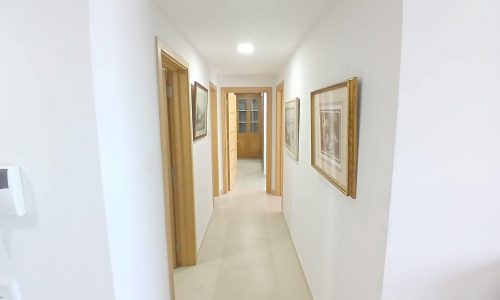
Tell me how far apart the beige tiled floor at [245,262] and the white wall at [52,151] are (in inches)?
60.4

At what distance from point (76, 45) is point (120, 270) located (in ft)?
2.57

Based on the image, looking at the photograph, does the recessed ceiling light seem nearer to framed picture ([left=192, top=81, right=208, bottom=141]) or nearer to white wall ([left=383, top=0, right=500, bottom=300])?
framed picture ([left=192, top=81, right=208, bottom=141])

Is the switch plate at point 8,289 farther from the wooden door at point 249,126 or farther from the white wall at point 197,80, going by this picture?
the wooden door at point 249,126

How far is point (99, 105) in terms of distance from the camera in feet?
2.93

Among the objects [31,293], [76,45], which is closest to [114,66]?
[76,45]

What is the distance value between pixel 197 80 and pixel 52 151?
84.5 inches

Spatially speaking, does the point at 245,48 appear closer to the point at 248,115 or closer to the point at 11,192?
the point at 11,192

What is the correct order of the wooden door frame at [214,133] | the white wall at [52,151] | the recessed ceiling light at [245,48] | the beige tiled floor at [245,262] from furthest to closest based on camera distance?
the wooden door frame at [214,133], the recessed ceiling light at [245,48], the beige tiled floor at [245,262], the white wall at [52,151]

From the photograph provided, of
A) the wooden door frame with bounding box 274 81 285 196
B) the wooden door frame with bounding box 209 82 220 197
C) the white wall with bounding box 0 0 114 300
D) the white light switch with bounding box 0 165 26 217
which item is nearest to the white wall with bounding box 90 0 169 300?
the white wall with bounding box 0 0 114 300

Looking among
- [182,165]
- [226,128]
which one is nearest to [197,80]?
[182,165]

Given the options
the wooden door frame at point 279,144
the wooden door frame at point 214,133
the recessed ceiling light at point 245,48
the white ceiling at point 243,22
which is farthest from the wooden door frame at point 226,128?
the recessed ceiling light at point 245,48

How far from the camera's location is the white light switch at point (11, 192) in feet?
2.76

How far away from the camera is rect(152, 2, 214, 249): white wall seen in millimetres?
1764

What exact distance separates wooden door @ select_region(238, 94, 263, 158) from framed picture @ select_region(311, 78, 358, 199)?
6.38 meters
